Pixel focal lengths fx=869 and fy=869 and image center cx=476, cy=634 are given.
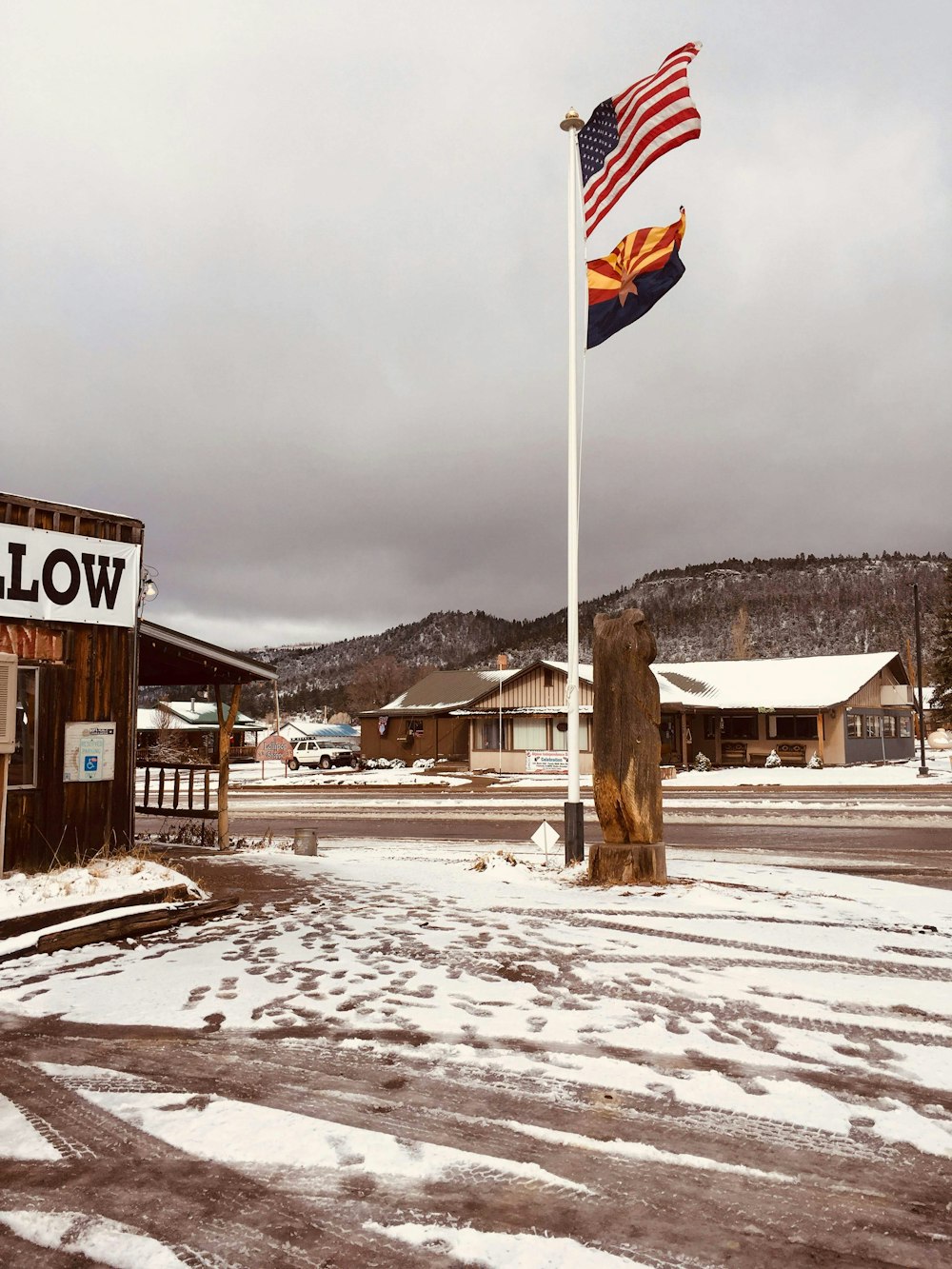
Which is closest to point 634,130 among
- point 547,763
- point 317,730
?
point 547,763

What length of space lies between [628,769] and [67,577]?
6638 millimetres

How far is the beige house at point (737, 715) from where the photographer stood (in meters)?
39.5

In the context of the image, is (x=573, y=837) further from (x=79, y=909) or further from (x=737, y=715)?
(x=737, y=715)

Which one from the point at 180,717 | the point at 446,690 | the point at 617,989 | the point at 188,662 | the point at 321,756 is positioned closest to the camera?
the point at 617,989

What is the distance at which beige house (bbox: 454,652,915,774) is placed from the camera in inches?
1556

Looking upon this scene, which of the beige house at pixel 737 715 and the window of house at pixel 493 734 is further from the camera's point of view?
the window of house at pixel 493 734

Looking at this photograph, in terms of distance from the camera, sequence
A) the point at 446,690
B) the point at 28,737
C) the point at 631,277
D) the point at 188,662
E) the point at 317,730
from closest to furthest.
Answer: the point at 28,737
the point at 631,277
the point at 188,662
the point at 446,690
the point at 317,730

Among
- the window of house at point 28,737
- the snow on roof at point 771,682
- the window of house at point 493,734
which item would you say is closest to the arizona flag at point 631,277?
the window of house at point 28,737

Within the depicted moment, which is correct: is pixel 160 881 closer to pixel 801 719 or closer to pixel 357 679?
pixel 801 719

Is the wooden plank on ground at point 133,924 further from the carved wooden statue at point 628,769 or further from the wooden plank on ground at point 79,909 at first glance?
the carved wooden statue at point 628,769

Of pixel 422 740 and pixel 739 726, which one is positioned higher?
pixel 739 726

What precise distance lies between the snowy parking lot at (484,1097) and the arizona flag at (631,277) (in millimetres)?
7659

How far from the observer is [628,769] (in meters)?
9.77

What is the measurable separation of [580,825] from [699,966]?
4.96 meters
